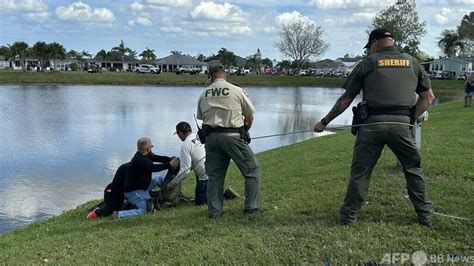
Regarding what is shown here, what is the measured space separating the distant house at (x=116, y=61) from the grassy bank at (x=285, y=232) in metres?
119

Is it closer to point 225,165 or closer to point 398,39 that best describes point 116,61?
point 398,39

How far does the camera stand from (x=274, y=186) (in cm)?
806

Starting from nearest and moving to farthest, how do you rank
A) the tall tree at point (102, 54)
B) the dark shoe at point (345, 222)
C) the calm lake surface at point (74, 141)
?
the dark shoe at point (345, 222)
the calm lake surface at point (74, 141)
the tall tree at point (102, 54)

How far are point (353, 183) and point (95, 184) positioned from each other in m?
9.38

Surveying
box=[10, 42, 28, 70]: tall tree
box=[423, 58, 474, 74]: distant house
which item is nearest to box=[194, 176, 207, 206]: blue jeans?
box=[423, 58, 474, 74]: distant house

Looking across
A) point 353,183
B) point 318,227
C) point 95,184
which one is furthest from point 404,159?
point 95,184

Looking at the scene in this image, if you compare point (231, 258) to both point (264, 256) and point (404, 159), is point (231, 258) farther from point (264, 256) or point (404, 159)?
point (404, 159)

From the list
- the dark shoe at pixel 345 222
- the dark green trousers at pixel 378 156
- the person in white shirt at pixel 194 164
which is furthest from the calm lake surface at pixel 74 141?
the dark green trousers at pixel 378 156

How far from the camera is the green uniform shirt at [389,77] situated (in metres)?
5.01

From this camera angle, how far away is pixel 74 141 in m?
19.7

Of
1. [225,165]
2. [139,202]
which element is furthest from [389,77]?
[139,202]

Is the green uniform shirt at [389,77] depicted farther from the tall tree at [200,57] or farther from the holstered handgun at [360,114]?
the tall tree at [200,57]

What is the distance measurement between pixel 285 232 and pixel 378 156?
1299mm

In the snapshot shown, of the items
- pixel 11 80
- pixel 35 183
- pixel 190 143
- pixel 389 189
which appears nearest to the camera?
pixel 389 189
